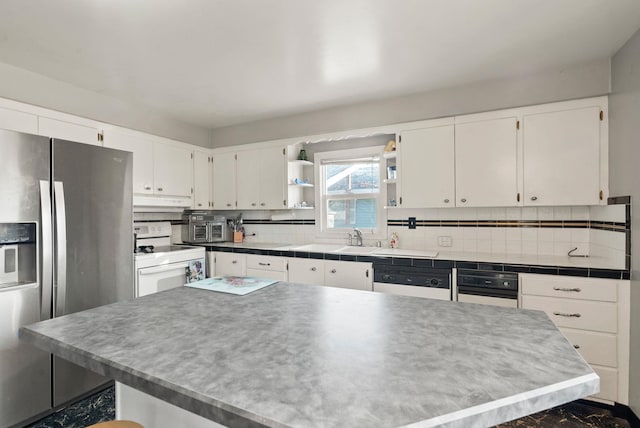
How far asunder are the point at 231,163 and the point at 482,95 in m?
2.78

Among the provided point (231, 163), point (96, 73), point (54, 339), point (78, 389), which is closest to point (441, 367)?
point (54, 339)

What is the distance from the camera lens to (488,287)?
7.84ft

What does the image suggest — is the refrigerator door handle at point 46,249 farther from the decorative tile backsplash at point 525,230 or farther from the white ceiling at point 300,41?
the decorative tile backsplash at point 525,230

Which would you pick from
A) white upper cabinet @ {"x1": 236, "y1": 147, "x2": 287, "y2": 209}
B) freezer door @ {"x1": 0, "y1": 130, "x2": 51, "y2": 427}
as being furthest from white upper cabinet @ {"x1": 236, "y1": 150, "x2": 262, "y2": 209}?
freezer door @ {"x1": 0, "y1": 130, "x2": 51, "y2": 427}

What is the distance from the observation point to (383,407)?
2.05 ft

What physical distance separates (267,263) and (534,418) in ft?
7.95

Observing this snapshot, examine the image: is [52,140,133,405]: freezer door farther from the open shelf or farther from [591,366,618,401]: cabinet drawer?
[591,366,618,401]: cabinet drawer

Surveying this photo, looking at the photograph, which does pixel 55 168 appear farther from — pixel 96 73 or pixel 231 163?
pixel 231 163

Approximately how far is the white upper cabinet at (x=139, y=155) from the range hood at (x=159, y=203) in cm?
8

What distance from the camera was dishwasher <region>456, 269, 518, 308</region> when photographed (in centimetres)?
233

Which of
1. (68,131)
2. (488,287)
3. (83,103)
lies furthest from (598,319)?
(83,103)

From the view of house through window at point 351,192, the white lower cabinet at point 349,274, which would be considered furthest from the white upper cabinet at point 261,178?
the white lower cabinet at point 349,274

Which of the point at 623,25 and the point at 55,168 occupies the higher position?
the point at 623,25

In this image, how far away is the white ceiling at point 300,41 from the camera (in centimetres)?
178
